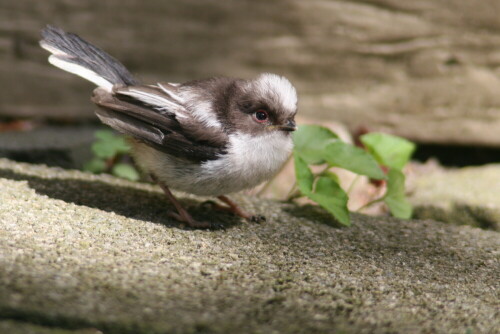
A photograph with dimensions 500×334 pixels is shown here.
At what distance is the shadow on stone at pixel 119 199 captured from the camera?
3.76m

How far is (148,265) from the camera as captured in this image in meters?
2.86

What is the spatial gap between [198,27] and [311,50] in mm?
1201

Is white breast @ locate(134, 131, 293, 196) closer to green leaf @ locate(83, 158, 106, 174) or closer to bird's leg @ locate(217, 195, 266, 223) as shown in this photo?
bird's leg @ locate(217, 195, 266, 223)

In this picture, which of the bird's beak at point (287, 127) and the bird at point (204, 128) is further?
the bird's beak at point (287, 127)

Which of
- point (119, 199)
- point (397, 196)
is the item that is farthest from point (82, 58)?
point (397, 196)

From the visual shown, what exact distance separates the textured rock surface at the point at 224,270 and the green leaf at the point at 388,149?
623 mm

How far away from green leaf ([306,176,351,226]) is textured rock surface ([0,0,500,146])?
2229mm

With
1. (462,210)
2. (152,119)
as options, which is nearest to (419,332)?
(152,119)

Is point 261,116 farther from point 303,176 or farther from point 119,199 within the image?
point 119,199

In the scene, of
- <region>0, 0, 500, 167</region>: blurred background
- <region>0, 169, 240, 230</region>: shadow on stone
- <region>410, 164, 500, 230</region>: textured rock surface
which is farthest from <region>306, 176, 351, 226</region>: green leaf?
<region>0, 0, 500, 167</region>: blurred background

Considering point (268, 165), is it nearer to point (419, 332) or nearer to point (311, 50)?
point (419, 332)

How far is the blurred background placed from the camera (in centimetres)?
567

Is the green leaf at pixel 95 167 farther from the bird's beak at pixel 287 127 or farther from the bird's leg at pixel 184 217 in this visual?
→ the bird's beak at pixel 287 127

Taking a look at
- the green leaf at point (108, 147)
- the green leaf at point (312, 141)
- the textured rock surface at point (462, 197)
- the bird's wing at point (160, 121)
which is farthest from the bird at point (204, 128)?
the textured rock surface at point (462, 197)
